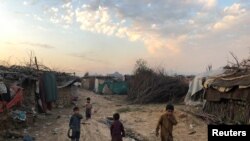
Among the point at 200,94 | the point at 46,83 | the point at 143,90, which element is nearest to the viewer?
the point at 46,83

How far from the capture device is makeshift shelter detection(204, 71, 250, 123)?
17.3 metres

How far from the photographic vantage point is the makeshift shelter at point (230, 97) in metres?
17.3

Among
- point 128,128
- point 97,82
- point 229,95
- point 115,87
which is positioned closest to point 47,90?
point 128,128

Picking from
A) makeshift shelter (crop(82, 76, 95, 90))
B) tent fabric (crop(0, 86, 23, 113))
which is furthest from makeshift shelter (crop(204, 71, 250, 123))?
makeshift shelter (crop(82, 76, 95, 90))

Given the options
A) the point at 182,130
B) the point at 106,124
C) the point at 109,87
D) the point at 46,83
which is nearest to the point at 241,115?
the point at 182,130

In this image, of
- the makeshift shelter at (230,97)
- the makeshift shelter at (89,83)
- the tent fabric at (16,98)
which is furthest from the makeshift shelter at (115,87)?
the tent fabric at (16,98)

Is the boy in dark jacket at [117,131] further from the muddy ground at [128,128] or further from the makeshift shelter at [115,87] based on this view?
the makeshift shelter at [115,87]

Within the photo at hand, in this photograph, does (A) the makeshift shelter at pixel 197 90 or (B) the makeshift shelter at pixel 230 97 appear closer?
(B) the makeshift shelter at pixel 230 97

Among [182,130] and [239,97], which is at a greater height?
[239,97]

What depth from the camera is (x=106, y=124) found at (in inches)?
780

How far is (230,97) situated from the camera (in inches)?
738

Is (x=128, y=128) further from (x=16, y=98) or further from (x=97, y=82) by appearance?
(x=97, y=82)

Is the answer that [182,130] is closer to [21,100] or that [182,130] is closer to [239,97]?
[239,97]

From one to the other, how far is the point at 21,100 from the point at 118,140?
10326mm
